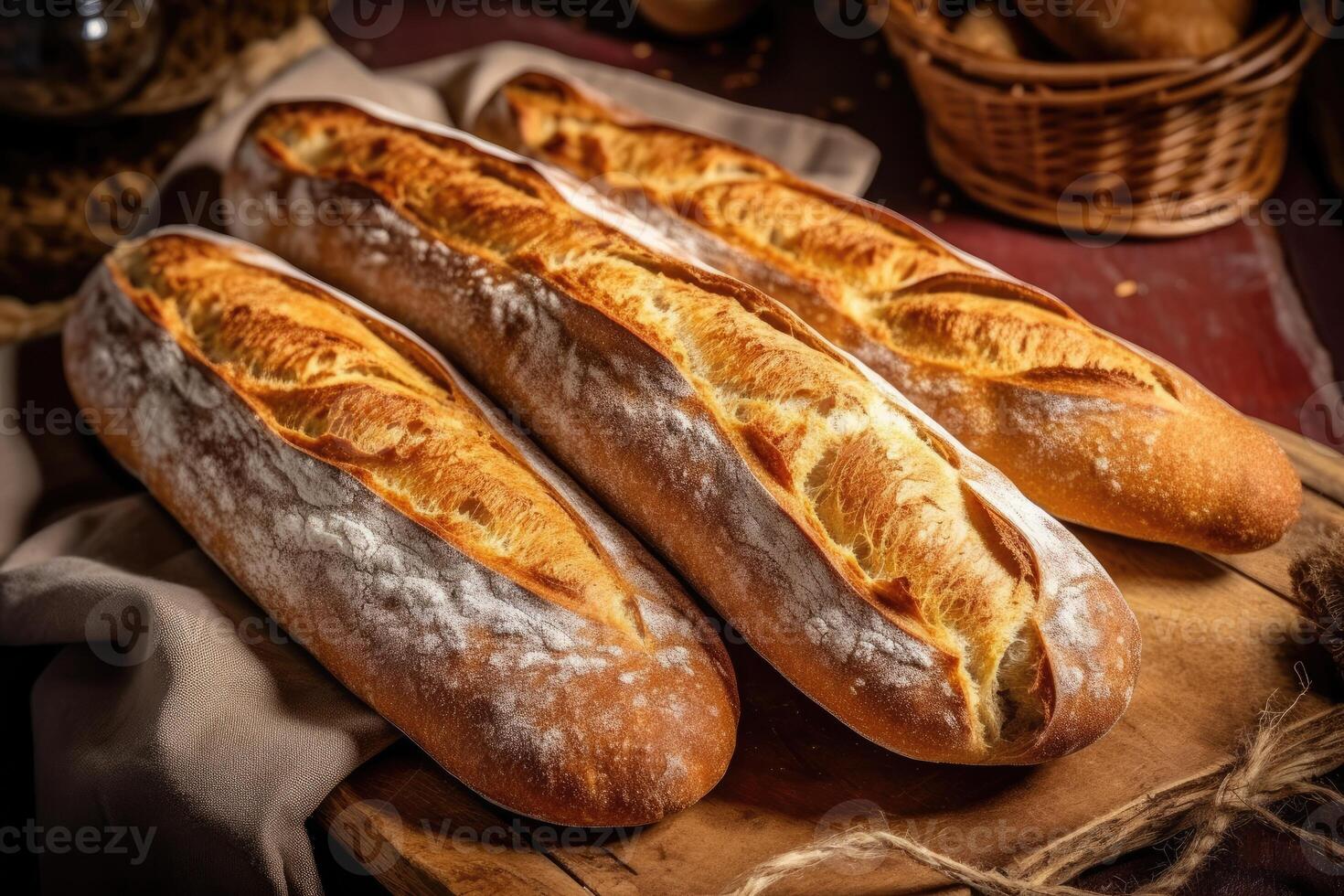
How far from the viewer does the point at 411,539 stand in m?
1.64

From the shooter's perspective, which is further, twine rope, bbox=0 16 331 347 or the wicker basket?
twine rope, bbox=0 16 331 347

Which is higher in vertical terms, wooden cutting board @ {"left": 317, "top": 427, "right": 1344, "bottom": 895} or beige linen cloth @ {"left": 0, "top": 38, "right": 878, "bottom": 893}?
wooden cutting board @ {"left": 317, "top": 427, "right": 1344, "bottom": 895}

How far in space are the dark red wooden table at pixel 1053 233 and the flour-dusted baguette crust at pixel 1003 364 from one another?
0.57 meters

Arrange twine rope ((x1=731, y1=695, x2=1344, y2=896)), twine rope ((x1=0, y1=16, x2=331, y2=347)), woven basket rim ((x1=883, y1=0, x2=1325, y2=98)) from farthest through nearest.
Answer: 1. twine rope ((x1=0, y1=16, x2=331, y2=347))
2. woven basket rim ((x1=883, y1=0, x2=1325, y2=98))
3. twine rope ((x1=731, y1=695, x2=1344, y2=896))

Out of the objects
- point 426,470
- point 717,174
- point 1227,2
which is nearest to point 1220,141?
point 1227,2

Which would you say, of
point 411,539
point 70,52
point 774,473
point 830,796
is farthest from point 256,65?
point 830,796

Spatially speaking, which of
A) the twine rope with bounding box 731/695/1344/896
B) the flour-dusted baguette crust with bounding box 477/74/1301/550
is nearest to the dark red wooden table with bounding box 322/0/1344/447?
the flour-dusted baguette crust with bounding box 477/74/1301/550

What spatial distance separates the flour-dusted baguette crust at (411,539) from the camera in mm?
1489

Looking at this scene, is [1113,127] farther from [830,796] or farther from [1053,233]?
[830,796]

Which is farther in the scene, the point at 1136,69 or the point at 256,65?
the point at 256,65

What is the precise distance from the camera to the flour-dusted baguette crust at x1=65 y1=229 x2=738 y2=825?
149cm

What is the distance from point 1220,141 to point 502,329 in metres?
1.68

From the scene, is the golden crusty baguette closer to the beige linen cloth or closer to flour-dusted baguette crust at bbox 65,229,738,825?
flour-dusted baguette crust at bbox 65,229,738,825

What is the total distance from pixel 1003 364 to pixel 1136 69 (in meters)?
0.83
